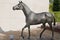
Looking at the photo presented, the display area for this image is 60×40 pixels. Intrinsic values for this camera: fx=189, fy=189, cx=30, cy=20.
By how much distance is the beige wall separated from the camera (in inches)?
97.9

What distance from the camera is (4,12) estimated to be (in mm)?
2496

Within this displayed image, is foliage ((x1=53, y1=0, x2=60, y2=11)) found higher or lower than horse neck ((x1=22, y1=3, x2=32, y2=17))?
lower

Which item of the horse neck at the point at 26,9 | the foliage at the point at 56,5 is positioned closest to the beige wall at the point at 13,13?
the foliage at the point at 56,5

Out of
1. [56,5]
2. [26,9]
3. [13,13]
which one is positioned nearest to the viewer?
[26,9]

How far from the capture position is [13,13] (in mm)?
2518

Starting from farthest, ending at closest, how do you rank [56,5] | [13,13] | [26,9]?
[56,5], [13,13], [26,9]

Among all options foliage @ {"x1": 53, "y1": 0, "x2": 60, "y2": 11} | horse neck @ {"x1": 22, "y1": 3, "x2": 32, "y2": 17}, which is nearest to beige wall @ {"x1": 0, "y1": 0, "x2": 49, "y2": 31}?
foliage @ {"x1": 53, "y1": 0, "x2": 60, "y2": 11}

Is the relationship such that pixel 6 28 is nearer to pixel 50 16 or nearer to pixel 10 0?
pixel 10 0

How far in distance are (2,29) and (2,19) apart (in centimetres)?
14

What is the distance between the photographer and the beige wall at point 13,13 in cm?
249

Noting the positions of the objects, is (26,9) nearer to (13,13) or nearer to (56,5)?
(13,13)

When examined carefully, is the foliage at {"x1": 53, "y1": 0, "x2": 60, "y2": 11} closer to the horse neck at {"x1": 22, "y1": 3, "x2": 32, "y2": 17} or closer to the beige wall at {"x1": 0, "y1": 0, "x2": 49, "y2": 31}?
the beige wall at {"x1": 0, "y1": 0, "x2": 49, "y2": 31}

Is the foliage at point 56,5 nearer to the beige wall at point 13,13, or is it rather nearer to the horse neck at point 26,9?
the beige wall at point 13,13

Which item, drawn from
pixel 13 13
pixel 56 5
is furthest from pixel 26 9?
pixel 56 5
